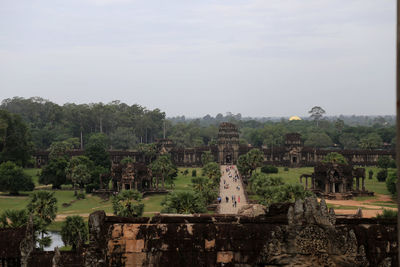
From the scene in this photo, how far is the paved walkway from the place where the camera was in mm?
47941

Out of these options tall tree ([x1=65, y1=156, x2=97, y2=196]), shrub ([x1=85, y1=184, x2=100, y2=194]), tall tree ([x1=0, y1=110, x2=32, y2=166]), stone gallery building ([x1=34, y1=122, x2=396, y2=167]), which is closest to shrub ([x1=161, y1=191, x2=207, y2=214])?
tall tree ([x1=65, y1=156, x2=97, y2=196])

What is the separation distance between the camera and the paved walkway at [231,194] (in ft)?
157

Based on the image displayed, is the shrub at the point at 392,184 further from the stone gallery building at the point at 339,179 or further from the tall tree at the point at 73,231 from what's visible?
the tall tree at the point at 73,231

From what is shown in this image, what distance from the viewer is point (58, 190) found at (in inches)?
2467

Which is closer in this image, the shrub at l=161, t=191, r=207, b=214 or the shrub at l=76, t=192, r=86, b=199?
the shrub at l=161, t=191, r=207, b=214

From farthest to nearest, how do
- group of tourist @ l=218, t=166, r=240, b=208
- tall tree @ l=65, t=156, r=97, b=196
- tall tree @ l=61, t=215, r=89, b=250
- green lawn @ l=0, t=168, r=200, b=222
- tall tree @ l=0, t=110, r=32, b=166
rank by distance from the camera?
tall tree @ l=0, t=110, r=32, b=166 → tall tree @ l=65, t=156, r=97, b=196 → group of tourist @ l=218, t=166, r=240, b=208 → green lawn @ l=0, t=168, r=200, b=222 → tall tree @ l=61, t=215, r=89, b=250

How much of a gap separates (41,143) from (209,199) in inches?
3362

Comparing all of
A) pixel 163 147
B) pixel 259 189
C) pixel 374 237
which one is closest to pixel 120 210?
pixel 259 189

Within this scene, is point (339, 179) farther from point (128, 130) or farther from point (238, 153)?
point (128, 130)

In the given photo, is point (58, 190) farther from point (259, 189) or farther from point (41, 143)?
point (41, 143)

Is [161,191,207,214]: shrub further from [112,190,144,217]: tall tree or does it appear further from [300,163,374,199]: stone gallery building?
[300,163,374,199]: stone gallery building

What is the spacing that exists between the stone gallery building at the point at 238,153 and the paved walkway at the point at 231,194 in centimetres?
2417

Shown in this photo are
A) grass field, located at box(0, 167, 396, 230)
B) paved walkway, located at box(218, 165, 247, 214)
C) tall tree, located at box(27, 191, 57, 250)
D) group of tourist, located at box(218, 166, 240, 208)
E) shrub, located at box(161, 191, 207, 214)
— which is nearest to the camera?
shrub, located at box(161, 191, 207, 214)

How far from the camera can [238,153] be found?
10706 cm
